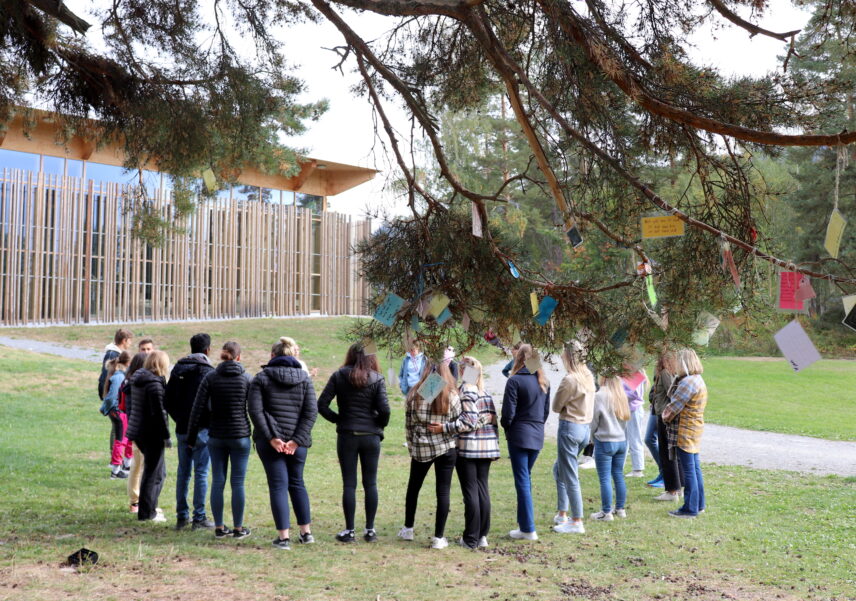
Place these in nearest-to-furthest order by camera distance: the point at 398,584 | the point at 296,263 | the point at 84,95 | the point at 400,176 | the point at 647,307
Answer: the point at 647,307
the point at 400,176
the point at 398,584
the point at 84,95
the point at 296,263

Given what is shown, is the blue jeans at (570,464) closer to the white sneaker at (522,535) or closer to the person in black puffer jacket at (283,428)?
the white sneaker at (522,535)

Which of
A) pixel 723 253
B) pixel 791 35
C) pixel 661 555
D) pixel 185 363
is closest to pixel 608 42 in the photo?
pixel 791 35

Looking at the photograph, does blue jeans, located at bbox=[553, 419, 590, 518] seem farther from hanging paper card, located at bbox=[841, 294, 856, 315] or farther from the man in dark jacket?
hanging paper card, located at bbox=[841, 294, 856, 315]

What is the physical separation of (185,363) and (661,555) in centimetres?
434

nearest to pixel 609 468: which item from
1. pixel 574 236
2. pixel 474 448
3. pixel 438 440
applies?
pixel 474 448

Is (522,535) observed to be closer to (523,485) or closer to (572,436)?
(523,485)

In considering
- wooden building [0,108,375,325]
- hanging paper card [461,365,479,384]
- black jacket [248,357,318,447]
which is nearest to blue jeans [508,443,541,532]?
hanging paper card [461,365,479,384]

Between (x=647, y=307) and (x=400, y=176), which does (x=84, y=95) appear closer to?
(x=400, y=176)

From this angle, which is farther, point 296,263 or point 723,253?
point 296,263

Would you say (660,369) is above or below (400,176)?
below

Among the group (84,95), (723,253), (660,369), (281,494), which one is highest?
(84,95)

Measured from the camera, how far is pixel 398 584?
5.23 m

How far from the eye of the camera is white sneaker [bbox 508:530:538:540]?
6551mm

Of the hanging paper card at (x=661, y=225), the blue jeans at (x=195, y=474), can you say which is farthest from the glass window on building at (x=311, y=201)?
the hanging paper card at (x=661, y=225)
